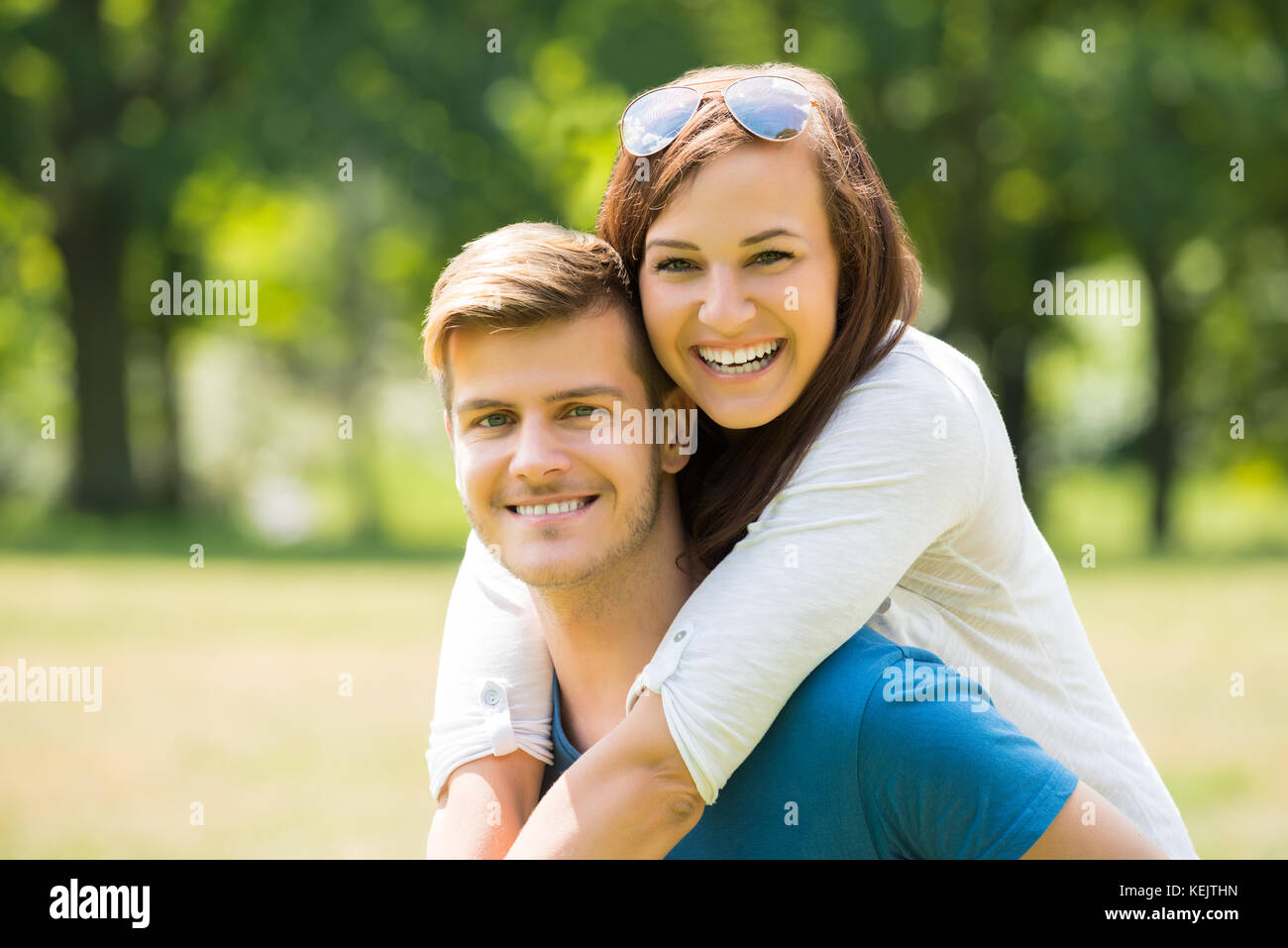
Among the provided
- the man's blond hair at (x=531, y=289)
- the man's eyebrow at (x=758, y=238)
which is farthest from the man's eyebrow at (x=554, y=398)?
the man's eyebrow at (x=758, y=238)

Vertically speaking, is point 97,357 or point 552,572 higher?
point 97,357

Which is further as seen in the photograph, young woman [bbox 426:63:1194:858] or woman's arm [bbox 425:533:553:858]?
woman's arm [bbox 425:533:553:858]

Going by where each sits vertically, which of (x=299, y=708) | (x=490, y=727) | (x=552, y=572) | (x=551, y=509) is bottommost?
(x=299, y=708)

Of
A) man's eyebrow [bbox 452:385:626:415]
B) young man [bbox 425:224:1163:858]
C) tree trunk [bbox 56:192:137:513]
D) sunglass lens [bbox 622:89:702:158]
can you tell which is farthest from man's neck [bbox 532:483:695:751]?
tree trunk [bbox 56:192:137:513]

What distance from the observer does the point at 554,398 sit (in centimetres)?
292

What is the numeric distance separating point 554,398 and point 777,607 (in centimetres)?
67

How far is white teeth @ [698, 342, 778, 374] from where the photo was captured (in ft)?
10.1

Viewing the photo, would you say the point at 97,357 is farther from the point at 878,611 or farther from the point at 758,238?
the point at 878,611

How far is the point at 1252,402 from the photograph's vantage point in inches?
1146

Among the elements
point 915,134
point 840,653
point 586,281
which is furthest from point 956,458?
point 915,134

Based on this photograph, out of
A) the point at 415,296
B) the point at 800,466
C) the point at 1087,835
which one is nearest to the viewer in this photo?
the point at 1087,835

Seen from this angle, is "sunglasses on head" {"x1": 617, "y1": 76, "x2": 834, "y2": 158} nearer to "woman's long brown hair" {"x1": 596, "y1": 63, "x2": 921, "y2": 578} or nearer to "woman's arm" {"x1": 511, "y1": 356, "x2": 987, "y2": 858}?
"woman's long brown hair" {"x1": 596, "y1": 63, "x2": 921, "y2": 578}

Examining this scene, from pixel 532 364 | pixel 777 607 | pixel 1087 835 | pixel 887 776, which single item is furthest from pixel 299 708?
pixel 1087 835
